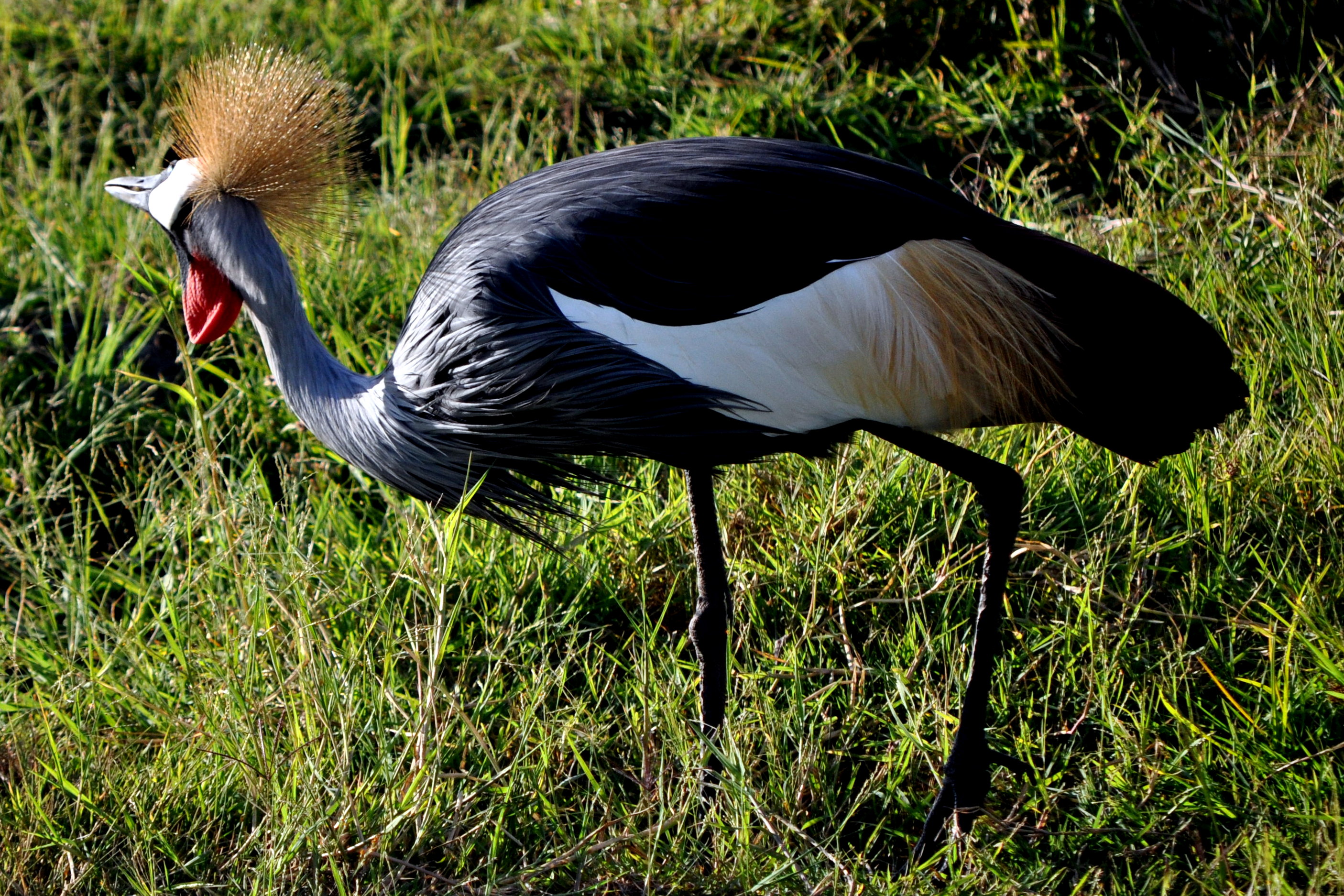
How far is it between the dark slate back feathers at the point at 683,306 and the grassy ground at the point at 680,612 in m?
0.26

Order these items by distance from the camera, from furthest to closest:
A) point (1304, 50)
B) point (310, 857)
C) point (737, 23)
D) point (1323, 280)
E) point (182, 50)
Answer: point (182, 50) < point (737, 23) < point (1304, 50) < point (1323, 280) < point (310, 857)

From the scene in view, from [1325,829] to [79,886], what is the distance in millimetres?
1737

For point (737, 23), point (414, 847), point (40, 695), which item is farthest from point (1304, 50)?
point (40, 695)

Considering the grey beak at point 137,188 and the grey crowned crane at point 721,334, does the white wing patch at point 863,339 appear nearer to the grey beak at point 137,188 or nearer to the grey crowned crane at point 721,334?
the grey crowned crane at point 721,334

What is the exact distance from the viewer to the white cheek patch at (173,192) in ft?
6.58

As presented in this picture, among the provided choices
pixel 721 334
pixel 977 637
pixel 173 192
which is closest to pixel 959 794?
pixel 977 637

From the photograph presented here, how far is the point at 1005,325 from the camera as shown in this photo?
1.90 metres

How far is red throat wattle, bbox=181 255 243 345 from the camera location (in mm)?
2031

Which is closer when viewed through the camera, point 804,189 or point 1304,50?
point 804,189

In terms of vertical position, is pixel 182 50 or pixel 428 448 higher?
pixel 182 50

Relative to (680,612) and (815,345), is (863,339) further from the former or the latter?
(680,612)

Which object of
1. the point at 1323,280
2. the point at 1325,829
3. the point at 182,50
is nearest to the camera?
the point at 1325,829

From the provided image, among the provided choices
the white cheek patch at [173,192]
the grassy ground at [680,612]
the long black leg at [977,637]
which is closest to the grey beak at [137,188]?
the white cheek patch at [173,192]

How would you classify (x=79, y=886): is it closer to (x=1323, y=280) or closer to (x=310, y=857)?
(x=310, y=857)
